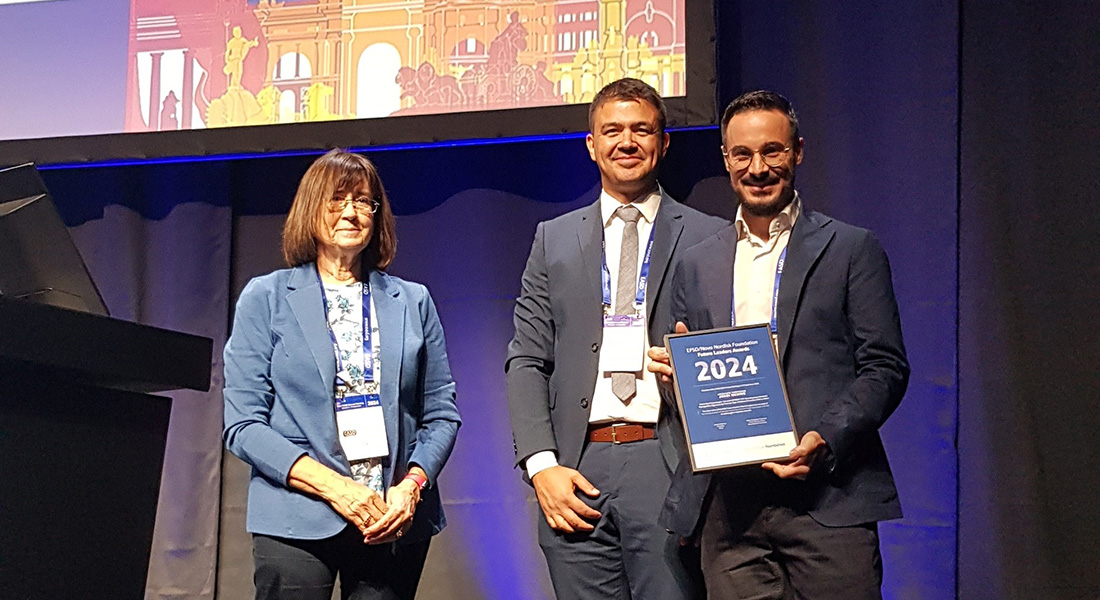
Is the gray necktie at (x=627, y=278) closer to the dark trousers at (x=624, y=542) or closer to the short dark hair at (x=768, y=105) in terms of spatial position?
the dark trousers at (x=624, y=542)

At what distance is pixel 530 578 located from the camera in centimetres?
392

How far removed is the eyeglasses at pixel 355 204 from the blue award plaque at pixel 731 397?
96cm

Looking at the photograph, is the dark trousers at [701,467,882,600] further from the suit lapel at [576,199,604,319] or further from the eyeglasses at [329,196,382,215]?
the eyeglasses at [329,196,382,215]

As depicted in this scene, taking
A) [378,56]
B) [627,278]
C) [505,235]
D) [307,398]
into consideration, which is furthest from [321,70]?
[627,278]

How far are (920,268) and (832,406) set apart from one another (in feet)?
5.31

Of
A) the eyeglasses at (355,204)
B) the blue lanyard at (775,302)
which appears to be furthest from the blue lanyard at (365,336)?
the blue lanyard at (775,302)

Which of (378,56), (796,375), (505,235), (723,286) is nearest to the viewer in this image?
(796,375)

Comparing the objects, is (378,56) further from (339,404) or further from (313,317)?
(339,404)

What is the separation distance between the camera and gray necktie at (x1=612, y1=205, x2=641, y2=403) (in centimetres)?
235

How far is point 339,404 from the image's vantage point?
8.10ft

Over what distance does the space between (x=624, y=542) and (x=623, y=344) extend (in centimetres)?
44

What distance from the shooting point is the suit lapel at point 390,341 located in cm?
248

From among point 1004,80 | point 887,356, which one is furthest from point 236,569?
point 1004,80

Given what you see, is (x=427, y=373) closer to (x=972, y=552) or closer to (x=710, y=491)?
(x=710, y=491)
